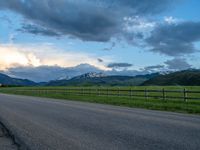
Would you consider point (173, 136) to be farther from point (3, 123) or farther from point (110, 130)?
point (3, 123)

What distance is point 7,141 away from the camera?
11836mm

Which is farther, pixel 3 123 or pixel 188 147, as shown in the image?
pixel 3 123

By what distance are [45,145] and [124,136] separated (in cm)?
252

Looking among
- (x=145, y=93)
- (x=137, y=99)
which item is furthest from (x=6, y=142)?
(x=145, y=93)

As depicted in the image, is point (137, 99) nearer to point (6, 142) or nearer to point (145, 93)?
point (145, 93)

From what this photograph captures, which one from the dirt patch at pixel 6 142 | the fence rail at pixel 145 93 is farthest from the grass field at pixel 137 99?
the dirt patch at pixel 6 142

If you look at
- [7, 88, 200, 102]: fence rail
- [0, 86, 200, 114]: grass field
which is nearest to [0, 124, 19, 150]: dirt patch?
[0, 86, 200, 114]: grass field

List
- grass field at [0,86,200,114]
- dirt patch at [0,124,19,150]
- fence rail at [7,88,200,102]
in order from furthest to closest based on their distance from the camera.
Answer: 1. fence rail at [7,88,200,102]
2. grass field at [0,86,200,114]
3. dirt patch at [0,124,19,150]

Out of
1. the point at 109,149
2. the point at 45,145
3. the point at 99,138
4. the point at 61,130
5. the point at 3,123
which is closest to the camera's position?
the point at 109,149

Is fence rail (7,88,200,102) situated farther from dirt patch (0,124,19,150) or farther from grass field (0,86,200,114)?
dirt patch (0,124,19,150)

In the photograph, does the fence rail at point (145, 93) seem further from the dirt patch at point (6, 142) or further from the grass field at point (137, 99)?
the dirt patch at point (6, 142)

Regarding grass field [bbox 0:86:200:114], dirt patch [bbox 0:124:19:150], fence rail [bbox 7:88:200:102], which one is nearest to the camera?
dirt patch [bbox 0:124:19:150]

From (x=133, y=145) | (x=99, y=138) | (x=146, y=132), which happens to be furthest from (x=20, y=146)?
(x=146, y=132)

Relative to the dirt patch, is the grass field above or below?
above
